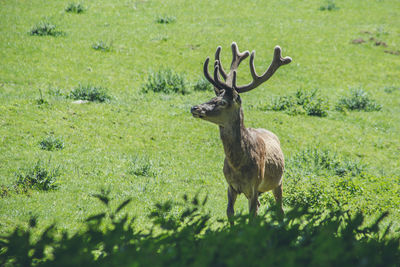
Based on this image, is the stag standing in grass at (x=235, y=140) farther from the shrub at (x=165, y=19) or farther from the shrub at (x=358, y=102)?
the shrub at (x=165, y=19)

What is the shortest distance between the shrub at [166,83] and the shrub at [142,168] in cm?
669

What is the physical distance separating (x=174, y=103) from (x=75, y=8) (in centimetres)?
1260

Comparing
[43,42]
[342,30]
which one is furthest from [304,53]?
[43,42]

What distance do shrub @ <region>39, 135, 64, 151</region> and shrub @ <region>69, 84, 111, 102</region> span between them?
4.02 m

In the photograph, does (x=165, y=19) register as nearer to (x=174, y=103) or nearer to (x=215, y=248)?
(x=174, y=103)

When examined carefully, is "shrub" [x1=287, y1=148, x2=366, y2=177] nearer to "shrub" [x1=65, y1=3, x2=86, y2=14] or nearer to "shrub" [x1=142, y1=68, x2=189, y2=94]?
"shrub" [x1=142, y1=68, x2=189, y2=94]

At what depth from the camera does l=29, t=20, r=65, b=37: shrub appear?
70.3 ft

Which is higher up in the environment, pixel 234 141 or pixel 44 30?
pixel 234 141

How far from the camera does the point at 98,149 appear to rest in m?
12.5

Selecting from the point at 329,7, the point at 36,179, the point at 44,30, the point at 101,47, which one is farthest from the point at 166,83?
the point at 329,7

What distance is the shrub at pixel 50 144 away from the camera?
11.8 metres

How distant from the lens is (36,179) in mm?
9625

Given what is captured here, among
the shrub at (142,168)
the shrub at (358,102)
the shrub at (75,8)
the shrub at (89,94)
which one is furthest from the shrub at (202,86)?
the shrub at (75,8)

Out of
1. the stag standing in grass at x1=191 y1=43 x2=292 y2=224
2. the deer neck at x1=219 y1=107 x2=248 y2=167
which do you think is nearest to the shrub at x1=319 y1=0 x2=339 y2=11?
the stag standing in grass at x1=191 y1=43 x2=292 y2=224
